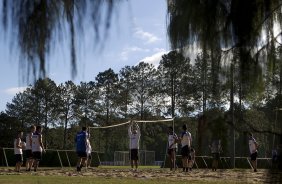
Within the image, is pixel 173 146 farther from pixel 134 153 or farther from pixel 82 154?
pixel 82 154

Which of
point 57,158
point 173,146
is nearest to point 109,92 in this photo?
point 57,158

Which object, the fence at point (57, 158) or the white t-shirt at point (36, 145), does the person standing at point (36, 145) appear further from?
the fence at point (57, 158)

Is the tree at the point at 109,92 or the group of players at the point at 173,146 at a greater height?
the tree at the point at 109,92

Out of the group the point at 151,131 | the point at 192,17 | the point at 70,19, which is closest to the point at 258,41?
the point at 192,17

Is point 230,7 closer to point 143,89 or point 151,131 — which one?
point 143,89

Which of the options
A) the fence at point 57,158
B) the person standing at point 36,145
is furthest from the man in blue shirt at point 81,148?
the fence at point 57,158

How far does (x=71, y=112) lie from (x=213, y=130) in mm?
69084

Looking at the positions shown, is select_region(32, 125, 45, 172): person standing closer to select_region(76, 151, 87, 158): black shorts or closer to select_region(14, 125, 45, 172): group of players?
select_region(14, 125, 45, 172): group of players

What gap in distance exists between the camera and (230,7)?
430 centimetres

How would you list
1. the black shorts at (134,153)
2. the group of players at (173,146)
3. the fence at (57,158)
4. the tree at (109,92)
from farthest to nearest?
the tree at (109,92), the fence at (57,158), the black shorts at (134,153), the group of players at (173,146)

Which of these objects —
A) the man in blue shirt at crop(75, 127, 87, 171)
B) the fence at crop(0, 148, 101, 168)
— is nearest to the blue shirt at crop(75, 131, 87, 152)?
the man in blue shirt at crop(75, 127, 87, 171)

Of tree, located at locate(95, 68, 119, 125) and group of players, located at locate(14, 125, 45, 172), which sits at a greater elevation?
tree, located at locate(95, 68, 119, 125)

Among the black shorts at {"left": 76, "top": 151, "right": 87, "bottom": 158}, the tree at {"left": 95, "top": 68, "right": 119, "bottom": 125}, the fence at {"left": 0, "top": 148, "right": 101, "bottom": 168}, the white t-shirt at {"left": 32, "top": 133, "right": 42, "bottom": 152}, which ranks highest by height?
the tree at {"left": 95, "top": 68, "right": 119, "bottom": 125}

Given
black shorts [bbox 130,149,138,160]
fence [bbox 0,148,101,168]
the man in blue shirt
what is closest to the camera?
the man in blue shirt
